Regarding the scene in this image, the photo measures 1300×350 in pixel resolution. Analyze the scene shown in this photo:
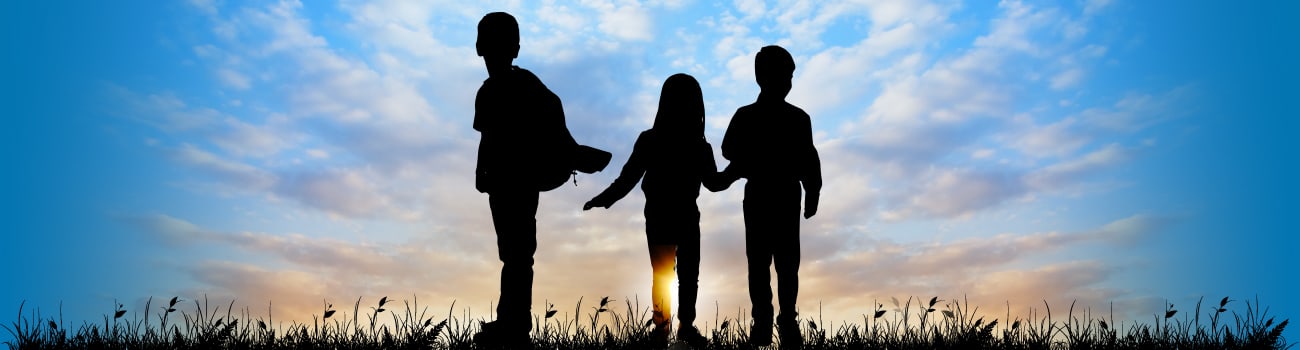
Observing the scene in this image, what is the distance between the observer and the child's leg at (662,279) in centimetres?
979

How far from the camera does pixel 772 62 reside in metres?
9.84

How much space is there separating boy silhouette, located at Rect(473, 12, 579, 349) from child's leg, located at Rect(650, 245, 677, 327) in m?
1.19

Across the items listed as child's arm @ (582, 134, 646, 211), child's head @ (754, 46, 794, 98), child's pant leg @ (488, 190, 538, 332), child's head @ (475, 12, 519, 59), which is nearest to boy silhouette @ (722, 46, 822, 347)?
child's head @ (754, 46, 794, 98)

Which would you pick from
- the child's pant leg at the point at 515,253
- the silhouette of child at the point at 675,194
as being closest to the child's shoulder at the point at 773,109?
the silhouette of child at the point at 675,194

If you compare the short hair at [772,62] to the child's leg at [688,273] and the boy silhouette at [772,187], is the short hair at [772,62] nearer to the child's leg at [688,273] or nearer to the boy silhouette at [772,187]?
the boy silhouette at [772,187]

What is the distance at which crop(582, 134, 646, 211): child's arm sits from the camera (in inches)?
397

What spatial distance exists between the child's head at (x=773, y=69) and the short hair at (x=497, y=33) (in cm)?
238

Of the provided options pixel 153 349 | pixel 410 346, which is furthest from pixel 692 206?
pixel 153 349

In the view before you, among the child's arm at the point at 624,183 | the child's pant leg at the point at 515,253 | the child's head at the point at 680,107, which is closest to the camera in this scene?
the child's pant leg at the point at 515,253

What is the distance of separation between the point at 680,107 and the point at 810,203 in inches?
68.2

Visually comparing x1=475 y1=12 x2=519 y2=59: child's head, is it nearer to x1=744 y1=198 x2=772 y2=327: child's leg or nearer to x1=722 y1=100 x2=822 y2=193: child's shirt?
x1=722 y1=100 x2=822 y2=193: child's shirt

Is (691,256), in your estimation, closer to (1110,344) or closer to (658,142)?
(658,142)

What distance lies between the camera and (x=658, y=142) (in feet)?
32.4

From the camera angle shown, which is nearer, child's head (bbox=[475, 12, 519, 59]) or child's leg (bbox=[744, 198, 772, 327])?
child's head (bbox=[475, 12, 519, 59])
